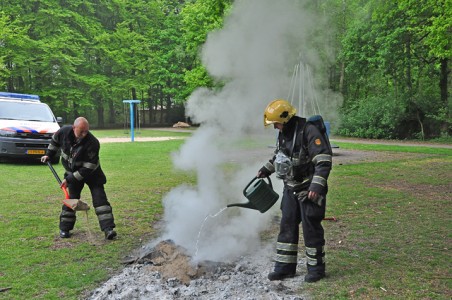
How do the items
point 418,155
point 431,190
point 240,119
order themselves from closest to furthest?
point 240,119
point 431,190
point 418,155

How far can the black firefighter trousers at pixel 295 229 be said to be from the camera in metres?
4.56

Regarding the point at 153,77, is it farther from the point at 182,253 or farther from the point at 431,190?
the point at 182,253

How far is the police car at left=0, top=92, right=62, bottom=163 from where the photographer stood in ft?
44.0

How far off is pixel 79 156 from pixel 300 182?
10.6 feet

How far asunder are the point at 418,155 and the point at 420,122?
8753mm

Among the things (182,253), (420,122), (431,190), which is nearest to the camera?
(182,253)

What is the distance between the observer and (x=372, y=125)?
26.5 m

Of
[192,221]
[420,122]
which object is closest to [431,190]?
[192,221]

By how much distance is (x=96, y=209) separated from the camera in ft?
20.2

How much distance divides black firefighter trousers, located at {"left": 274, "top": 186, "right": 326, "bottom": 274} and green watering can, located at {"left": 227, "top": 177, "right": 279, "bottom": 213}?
22 centimetres

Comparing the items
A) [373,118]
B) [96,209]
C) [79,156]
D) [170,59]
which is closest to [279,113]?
[79,156]

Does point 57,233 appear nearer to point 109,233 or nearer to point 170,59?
point 109,233

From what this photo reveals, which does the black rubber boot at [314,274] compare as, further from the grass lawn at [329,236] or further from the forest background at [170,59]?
the forest background at [170,59]

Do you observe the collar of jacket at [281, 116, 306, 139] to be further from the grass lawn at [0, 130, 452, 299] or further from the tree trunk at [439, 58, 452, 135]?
the tree trunk at [439, 58, 452, 135]
